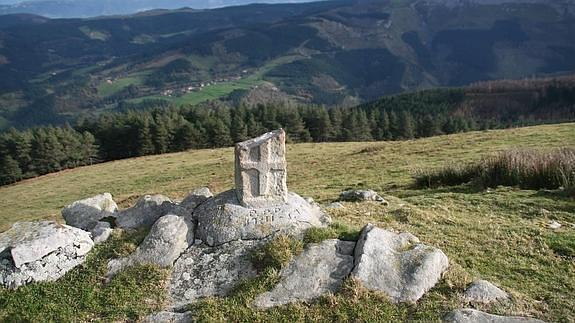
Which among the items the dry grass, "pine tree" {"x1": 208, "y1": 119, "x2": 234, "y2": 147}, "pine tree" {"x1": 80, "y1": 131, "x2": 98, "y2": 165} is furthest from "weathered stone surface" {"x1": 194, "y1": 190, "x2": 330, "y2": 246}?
"pine tree" {"x1": 80, "y1": 131, "x2": 98, "y2": 165}

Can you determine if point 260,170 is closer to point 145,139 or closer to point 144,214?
point 144,214

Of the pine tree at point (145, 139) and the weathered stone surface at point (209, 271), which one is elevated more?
the weathered stone surface at point (209, 271)

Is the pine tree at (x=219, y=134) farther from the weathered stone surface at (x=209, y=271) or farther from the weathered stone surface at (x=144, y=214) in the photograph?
the weathered stone surface at (x=209, y=271)

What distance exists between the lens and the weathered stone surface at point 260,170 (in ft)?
44.8

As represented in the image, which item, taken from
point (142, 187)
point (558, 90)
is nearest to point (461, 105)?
point (558, 90)

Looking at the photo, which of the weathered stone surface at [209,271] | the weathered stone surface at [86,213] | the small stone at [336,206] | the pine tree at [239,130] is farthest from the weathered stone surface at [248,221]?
the pine tree at [239,130]

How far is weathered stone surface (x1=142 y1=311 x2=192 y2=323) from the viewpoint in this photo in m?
10.9

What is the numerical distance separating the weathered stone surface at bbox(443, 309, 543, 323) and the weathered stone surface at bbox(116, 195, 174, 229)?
9369mm

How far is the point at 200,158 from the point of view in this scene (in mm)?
54938

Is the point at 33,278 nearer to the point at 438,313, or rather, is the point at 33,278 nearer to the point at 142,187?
the point at 438,313

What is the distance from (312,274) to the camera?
1159cm

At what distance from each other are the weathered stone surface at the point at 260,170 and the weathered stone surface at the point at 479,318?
5.84 metres

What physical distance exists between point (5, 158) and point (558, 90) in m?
170

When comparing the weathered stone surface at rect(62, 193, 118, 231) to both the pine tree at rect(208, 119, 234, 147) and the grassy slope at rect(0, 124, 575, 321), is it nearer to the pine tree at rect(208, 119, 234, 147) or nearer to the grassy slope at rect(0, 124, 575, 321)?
the grassy slope at rect(0, 124, 575, 321)
